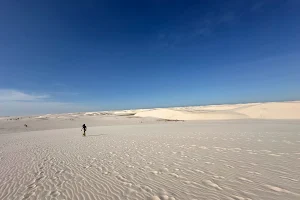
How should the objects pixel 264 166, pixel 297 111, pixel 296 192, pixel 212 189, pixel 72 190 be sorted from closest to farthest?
pixel 296 192 < pixel 212 189 < pixel 72 190 < pixel 264 166 < pixel 297 111

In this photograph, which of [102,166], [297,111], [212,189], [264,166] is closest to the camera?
[212,189]

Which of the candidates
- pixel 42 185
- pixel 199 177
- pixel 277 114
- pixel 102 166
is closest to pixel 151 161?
pixel 102 166

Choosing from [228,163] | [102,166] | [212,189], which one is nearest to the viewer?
[212,189]

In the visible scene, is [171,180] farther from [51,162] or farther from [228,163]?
[51,162]

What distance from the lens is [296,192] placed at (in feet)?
14.8

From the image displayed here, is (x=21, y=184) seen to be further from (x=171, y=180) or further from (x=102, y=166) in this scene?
(x=171, y=180)

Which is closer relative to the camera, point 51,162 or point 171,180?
point 171,180

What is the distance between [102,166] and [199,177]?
433 centimetres

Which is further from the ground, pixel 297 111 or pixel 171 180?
pixel 297 111

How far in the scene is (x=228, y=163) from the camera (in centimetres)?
722

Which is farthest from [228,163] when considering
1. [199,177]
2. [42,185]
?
[42,185]

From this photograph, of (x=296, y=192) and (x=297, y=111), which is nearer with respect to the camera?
(x=296, y=192)

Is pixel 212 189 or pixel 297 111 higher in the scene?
pixel 297 111

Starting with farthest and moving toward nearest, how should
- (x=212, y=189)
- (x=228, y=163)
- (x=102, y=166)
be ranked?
(x=102, y=166)
(x=228, y=163)
(x=212, y=189)
